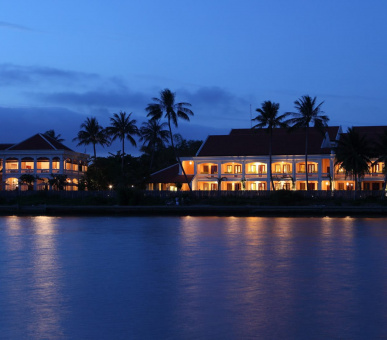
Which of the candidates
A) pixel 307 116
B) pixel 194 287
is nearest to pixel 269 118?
pixel 307 116

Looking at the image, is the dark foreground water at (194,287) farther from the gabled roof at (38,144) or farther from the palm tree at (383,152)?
the gabled roof at (38,144)

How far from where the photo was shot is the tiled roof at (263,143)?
7219cm

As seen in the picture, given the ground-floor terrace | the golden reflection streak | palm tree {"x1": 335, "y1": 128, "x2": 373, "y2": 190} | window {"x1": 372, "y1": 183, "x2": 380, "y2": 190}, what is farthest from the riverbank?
the golden reflection streak

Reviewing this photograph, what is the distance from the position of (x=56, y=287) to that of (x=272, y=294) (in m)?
7.19

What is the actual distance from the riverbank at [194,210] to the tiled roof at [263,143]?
1161 cm

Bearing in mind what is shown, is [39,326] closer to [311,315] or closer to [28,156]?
[311,315]

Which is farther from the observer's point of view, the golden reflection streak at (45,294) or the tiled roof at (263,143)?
the tiled roof at (263,143)

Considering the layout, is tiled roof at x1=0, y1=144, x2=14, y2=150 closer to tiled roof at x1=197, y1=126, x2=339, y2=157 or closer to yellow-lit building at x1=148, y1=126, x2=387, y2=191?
yellow-lit building at x1=148, y1=126, x2=387, y2=191

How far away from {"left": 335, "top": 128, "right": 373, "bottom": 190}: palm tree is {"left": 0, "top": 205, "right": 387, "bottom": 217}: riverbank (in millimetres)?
5024

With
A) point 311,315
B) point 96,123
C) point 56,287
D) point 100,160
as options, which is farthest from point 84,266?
point 96,123

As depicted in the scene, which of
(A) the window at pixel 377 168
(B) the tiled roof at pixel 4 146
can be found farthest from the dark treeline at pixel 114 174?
(A) the window at pixel 377 168

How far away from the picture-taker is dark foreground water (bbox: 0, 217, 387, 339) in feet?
45.8

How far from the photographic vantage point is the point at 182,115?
71.9 m

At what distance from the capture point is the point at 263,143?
75438 millimetres
